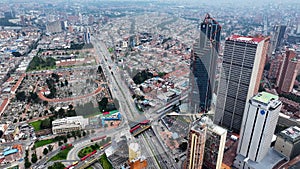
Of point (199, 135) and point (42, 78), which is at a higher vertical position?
point (199, 135)

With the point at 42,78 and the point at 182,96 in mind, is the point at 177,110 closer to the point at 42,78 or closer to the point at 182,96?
the point at 182,96

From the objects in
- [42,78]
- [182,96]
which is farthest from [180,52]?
[42,78]

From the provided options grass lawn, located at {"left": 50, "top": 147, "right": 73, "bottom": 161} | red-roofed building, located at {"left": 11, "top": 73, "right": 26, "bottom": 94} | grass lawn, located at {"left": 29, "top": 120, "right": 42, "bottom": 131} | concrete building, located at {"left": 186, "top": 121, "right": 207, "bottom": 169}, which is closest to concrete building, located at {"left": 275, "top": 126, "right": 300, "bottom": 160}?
concrete building, located at {"left": 186, "top": 121, "right": 207, "bottom": 169}

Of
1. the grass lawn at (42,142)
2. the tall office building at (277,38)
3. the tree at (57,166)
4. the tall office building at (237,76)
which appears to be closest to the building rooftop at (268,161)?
the tall office building at (237,76)

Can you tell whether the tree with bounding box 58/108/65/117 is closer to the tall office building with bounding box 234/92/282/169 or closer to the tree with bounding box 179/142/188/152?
the tree with bounding box 179/142/188/152

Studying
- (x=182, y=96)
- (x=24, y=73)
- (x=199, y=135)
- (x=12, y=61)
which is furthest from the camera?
(x=12, y=61)

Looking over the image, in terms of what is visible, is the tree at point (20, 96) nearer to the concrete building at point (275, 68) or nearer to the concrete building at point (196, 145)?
the concrete building at point (196, 145)

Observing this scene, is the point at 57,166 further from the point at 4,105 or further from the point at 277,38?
the point at 277,38
